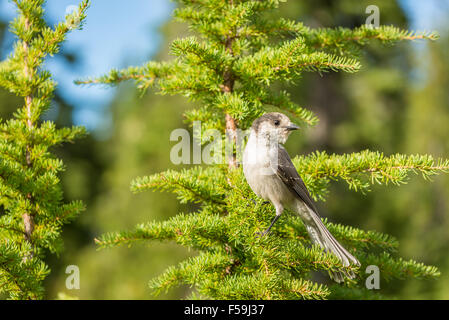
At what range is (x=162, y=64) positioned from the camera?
3111mm

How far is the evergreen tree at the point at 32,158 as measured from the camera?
2.46 m

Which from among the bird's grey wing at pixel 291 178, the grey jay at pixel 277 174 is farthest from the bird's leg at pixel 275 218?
the bird's grey wing at pixel 291 178

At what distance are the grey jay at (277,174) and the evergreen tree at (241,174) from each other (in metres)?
0.07

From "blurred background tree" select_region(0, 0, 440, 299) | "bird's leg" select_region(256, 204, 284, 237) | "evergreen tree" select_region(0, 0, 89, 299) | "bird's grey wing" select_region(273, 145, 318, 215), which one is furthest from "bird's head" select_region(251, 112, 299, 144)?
"blurred background tree" select_region(0, 0, 440, 299)

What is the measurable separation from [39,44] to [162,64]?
851 millimetres

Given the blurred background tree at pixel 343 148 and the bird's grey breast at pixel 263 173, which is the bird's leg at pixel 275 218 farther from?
the blurred background tree at pixel 343 148

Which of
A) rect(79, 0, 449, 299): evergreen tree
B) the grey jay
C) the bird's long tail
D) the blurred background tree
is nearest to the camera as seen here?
rect(79, 0, 449, 299): evergreen tree

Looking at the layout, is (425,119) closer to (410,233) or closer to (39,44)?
(410,233)

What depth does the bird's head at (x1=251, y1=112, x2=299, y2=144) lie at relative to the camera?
2.93 m

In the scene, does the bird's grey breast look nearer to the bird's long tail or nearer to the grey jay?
the grey jay

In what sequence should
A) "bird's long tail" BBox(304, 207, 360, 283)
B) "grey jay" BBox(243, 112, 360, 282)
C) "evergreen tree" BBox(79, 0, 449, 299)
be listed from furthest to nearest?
"grey jay" BBox(243, 112, 360, 282)
"bird's long tail" BBox(304, 207, 360, 283)
"evergreen tree" BBox(79, 0, 449, 299)

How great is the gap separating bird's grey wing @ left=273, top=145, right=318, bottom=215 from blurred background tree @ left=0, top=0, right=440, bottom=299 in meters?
8.42

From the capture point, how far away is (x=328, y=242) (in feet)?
8.83
